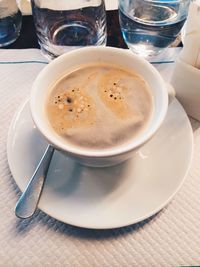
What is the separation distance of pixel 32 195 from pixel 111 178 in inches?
4.2

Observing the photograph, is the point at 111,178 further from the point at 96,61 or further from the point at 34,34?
the point at 34,34

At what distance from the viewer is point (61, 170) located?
0.52 m

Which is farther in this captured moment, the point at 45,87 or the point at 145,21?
the point at 145,21

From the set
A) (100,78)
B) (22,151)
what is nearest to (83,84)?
(100,78)

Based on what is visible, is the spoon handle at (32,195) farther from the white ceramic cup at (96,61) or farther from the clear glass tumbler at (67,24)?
the clear glass tumbler at (67,24)

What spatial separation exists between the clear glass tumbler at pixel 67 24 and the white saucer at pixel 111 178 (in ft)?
0.70

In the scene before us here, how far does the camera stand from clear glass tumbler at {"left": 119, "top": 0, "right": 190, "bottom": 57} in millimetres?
699

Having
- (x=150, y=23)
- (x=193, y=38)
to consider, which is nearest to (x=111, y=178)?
(x=193, y=38)

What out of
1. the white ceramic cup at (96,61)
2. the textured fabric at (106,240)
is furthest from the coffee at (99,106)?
the textured fabric at (106,240)

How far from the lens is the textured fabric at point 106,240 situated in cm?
46

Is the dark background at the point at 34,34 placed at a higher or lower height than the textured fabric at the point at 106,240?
higher

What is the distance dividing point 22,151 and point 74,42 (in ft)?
0.93

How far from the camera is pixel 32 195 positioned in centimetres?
48

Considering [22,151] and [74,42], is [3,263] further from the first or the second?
[74,42]
